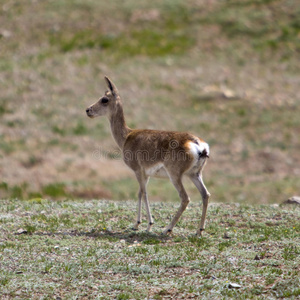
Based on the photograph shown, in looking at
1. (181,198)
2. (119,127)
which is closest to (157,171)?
(181,198)

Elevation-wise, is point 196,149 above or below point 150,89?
below

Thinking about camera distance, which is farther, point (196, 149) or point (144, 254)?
point (196, 149)

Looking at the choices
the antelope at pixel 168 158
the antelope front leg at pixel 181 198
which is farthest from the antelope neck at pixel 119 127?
the antelope front leg at pixel 181 198

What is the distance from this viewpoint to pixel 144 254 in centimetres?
975

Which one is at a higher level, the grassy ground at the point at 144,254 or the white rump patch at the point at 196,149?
the white rump patch at the point at 196,149

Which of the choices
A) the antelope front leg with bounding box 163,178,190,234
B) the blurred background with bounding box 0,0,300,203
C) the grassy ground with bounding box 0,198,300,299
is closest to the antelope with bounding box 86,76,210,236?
the antelope front leg with bounding box 163,178,190,234

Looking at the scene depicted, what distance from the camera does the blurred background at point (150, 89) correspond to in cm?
2397

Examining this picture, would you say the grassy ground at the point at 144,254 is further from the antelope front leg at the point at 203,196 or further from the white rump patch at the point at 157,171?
the white rump patch at the point at 157,171

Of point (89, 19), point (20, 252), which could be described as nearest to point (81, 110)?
point (89, 19)

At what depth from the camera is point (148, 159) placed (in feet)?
37.9

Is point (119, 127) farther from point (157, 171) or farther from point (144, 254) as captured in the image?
point (144, 254)

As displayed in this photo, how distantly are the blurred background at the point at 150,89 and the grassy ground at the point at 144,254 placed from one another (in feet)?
29.3

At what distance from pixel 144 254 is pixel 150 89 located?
21290 mm

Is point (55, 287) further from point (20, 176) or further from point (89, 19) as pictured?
point (89, 19)
